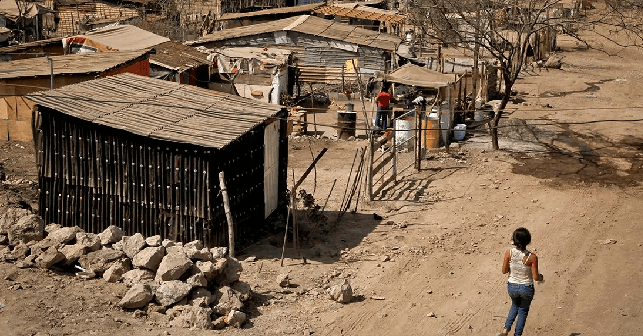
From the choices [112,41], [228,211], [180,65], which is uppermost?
[112,41]

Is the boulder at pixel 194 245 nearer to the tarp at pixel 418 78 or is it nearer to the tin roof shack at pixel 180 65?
the tin roof shack at pixel 180 65

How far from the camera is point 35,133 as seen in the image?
1353cm

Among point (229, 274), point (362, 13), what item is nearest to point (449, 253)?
point (229, 274)

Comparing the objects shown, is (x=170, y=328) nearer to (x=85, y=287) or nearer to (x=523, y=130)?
(x=85, y=287)

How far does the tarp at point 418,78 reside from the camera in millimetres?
22297

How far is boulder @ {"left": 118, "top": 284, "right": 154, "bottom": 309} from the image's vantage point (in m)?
10.6

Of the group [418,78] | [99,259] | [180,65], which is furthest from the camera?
[418,78]

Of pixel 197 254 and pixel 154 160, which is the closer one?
pixel 197 254

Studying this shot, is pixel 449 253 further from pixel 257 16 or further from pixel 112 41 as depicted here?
pixel 257 16

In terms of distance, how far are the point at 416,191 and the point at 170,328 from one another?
7667 millimetres

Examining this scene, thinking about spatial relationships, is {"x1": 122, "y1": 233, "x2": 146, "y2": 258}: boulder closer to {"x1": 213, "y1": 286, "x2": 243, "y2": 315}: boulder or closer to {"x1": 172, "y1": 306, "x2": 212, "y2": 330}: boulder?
{"x1": 213, "y1": 286, "x2": 243, "y2": 315}: boulder

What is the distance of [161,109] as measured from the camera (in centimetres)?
1361

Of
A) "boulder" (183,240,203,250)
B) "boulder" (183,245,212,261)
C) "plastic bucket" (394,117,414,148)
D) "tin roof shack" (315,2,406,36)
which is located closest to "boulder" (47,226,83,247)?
"boulder" (183,240,203,250)

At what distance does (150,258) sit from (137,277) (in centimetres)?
29
